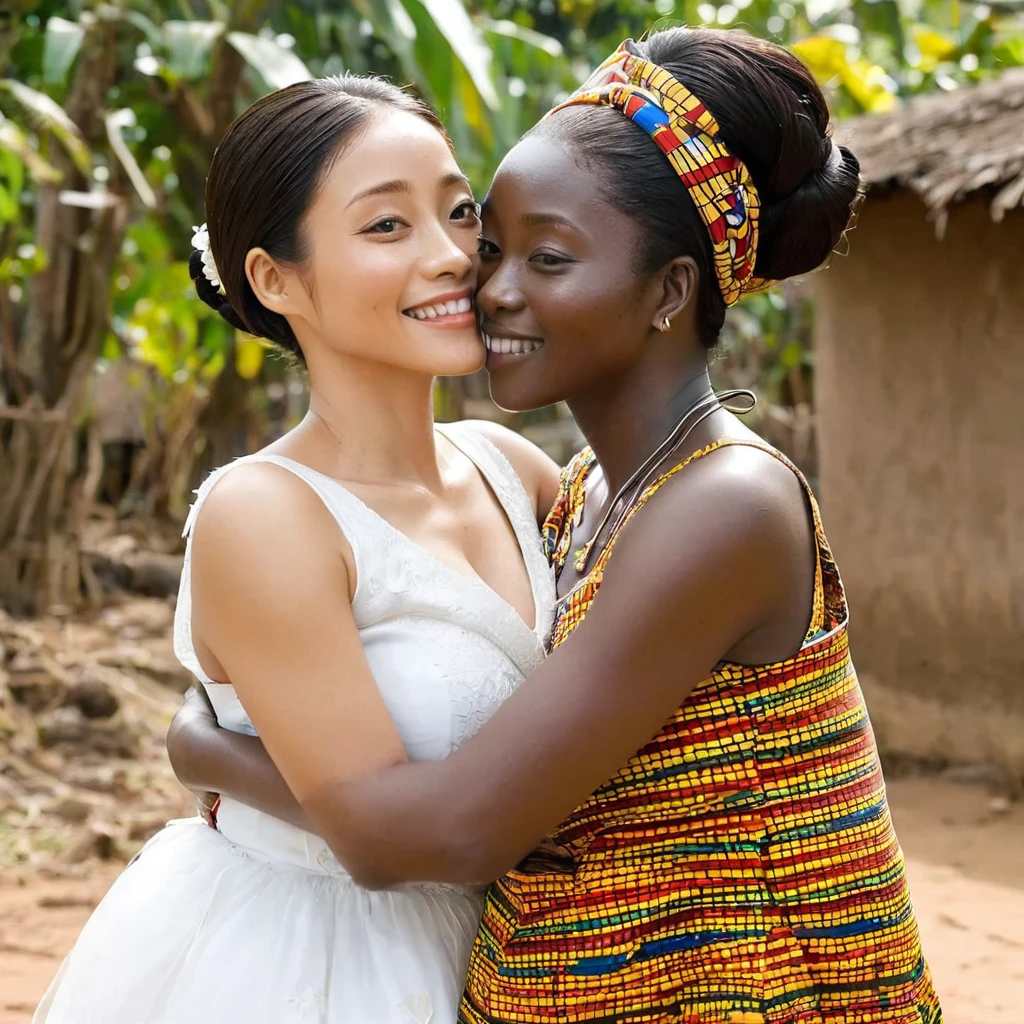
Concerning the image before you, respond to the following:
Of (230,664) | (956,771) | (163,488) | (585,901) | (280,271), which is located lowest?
(163,488)

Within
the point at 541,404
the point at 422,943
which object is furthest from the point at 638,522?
the point at 422,943

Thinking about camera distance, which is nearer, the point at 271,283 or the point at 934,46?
the point at 271,283

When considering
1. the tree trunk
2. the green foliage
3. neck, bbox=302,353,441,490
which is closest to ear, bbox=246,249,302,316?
neck, bbox=302,353,441,490

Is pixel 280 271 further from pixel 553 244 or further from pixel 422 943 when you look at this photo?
pixel 422 943

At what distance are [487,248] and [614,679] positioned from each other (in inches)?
29.8

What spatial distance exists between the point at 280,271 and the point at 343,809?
0.86 m

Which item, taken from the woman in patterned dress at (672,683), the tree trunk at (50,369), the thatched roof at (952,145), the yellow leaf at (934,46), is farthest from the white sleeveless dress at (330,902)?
the yellow leaf at (934,46)

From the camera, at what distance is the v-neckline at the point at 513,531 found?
2.10 m

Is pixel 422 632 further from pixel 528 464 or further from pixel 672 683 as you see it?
pixel 528 464

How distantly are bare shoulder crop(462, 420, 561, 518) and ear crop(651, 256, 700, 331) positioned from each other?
0.74 meters

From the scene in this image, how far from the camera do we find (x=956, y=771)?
6324 millimetres

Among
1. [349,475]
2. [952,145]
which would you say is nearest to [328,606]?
[349,475]

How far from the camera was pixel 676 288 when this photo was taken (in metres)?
1.98

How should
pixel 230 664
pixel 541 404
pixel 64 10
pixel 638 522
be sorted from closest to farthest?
pixel 638 522, pixel 230 664, pixel 541 404, pixel 64 10
